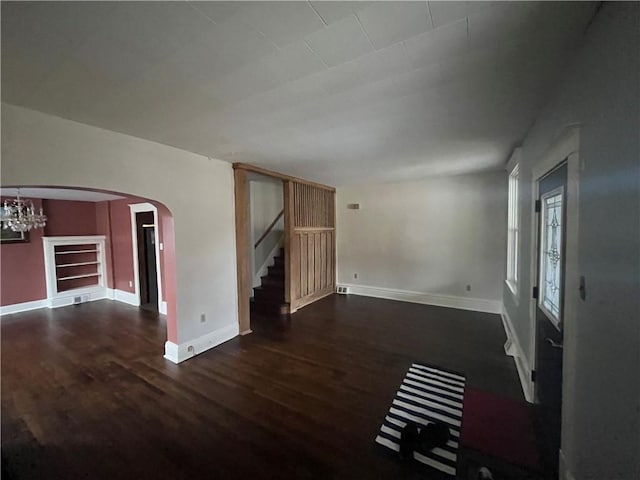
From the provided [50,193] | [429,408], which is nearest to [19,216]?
[50,193]

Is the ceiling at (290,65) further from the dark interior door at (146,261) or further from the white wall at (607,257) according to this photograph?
the dark interior door at (146,261)

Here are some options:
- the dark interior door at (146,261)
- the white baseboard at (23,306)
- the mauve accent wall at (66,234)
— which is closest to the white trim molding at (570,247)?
the mauve accent wall at (66,234)

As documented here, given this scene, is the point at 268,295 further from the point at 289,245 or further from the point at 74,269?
the point at 74,269

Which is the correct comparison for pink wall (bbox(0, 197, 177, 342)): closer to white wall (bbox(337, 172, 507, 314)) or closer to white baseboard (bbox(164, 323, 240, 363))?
white baseboard (bbox(164, 323, 240, 363))

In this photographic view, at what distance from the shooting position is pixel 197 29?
47.9 inches

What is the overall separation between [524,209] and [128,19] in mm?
3466

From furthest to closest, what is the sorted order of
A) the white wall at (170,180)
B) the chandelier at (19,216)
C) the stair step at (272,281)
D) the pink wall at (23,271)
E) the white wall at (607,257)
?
1. the stair step at (272,281)
2. the pink wall at (23,271)
3. the chandelier at (19,216)
4. the white wall at (170,180)
5. the white wall at (607,257)

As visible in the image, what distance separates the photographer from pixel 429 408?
2256 millimetres

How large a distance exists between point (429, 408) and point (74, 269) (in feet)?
24.8

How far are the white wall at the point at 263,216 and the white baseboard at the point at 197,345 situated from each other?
6.68ft

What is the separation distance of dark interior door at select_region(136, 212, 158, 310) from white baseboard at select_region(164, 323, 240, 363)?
2.62 metres

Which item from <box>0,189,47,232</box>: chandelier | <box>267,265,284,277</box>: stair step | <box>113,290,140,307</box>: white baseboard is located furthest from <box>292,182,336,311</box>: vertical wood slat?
<box>0,189,47,232</box>: chandelier

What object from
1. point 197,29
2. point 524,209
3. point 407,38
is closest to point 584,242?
point 407,38

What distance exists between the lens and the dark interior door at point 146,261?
548 centimetres
